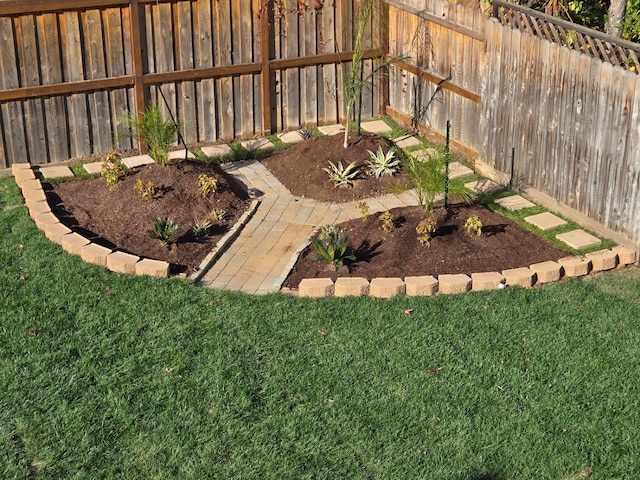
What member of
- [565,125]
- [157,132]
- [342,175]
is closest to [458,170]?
[342,175]

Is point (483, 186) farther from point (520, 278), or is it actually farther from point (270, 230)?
point (270, 230)

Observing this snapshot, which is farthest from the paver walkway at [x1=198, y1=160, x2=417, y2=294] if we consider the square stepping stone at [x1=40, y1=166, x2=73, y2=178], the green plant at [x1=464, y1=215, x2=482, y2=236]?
the square stepping stone at [x1=40, y1=166, x2=73, y2=178]

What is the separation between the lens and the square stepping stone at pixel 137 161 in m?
13.7

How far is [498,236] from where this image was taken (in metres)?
11.2

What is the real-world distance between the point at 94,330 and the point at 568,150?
563 cm

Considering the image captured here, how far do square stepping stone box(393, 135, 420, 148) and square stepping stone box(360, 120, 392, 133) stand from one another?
14.9 inches

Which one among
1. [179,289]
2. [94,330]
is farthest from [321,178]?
[94,330]

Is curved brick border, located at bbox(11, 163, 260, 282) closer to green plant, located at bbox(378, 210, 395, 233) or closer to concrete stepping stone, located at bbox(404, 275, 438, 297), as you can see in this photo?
green plant, located at bbox(378, 210, 395, 233)

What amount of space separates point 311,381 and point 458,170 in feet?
17.5

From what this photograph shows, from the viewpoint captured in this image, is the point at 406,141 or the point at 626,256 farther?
the point at 406,141

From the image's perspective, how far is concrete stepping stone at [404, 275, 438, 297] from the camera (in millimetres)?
10156

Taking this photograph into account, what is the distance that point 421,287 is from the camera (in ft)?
33.3

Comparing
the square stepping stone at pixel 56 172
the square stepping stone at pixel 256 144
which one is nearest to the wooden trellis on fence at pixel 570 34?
the square stepping stone at pixel 256 144

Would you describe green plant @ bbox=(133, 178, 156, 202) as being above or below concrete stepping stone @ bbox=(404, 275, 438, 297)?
above
